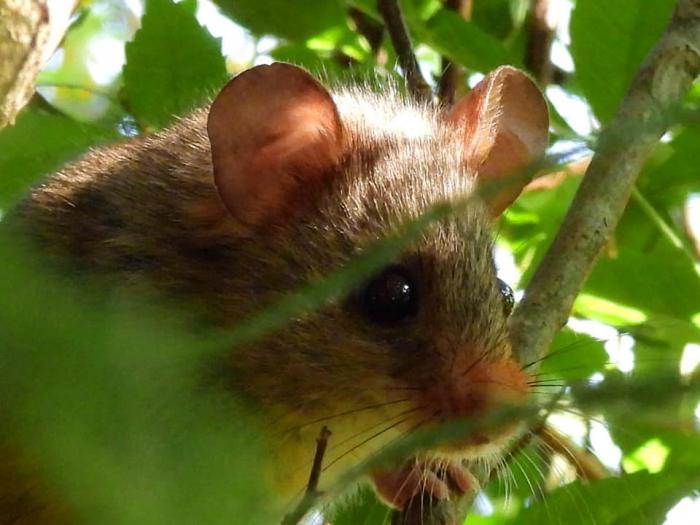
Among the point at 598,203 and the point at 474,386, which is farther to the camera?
the point at 598,203

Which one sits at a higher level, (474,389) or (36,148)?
(36,148)

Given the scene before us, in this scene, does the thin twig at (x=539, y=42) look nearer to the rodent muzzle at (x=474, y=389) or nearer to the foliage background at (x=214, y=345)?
the foliage background at (x=214, y=345)

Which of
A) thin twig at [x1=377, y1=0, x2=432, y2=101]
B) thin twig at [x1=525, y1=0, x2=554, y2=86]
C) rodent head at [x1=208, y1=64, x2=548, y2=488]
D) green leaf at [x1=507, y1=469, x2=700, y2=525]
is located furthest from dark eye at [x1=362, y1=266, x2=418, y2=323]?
thin twig at [x1=525, y1=0, x2=554, y2=86]

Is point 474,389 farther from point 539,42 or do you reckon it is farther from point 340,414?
point 539,42

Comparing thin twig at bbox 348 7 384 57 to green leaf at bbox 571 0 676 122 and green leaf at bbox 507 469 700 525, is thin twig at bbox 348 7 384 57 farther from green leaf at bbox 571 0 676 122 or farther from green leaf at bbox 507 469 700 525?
green leaf at bbox 507 469 700 525

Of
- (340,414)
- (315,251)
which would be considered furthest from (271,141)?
(340,414)

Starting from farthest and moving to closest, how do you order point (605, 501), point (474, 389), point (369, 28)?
point (369, 28) < point (474, 389) < point (605, 501)

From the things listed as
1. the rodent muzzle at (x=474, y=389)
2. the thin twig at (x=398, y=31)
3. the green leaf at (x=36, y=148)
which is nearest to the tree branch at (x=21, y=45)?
the green leaf at (x=36, y=148)
